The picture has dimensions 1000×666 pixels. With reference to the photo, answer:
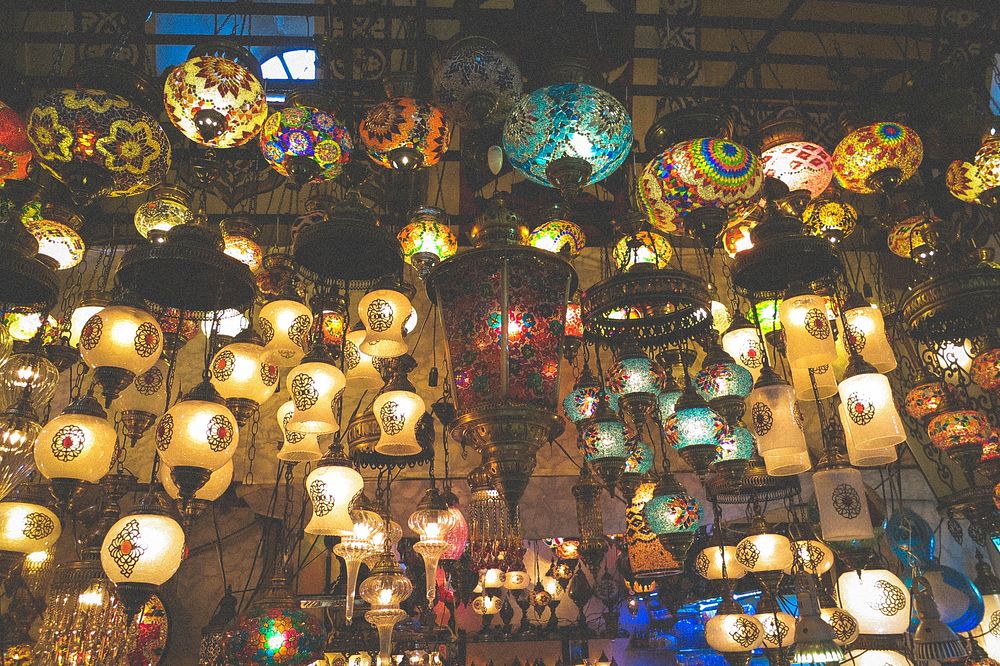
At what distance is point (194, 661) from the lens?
5020 mm

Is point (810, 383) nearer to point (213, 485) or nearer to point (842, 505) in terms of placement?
point (842, 505)

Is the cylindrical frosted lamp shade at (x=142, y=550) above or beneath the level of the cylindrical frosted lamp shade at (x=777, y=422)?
beneath

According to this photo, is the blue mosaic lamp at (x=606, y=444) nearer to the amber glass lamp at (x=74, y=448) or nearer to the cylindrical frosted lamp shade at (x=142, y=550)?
the cylindrical frosted lamp shade at (x=142, y=550)

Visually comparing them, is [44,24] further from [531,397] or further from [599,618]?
[599,618]

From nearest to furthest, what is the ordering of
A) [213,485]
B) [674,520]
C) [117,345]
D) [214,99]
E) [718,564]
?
[214,99], [117,345], [213,485], [674,520], [718,564]

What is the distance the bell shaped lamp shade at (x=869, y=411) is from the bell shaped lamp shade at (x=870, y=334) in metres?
0.38

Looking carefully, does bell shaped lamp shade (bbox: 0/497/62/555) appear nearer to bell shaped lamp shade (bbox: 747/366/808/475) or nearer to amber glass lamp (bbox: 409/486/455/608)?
amber glass lamp (bbox: 409/486/455/608)

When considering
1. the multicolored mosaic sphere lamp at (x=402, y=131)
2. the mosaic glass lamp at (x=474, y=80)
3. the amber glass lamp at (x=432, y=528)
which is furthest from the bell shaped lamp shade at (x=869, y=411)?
the amber glass lamp at (x=432, y=528)

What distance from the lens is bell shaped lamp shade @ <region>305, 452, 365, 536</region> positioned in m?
2.56

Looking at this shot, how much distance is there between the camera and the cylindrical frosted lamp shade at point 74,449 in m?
2.25

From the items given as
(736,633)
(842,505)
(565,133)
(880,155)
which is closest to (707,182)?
(565,133)

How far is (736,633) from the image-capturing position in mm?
Result: 3371

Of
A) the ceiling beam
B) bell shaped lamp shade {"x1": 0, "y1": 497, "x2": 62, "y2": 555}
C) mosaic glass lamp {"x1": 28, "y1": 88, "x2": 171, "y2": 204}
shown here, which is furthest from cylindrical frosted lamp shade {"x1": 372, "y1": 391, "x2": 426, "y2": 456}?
the ceiling beam

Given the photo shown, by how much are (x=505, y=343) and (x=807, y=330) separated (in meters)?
1.36
